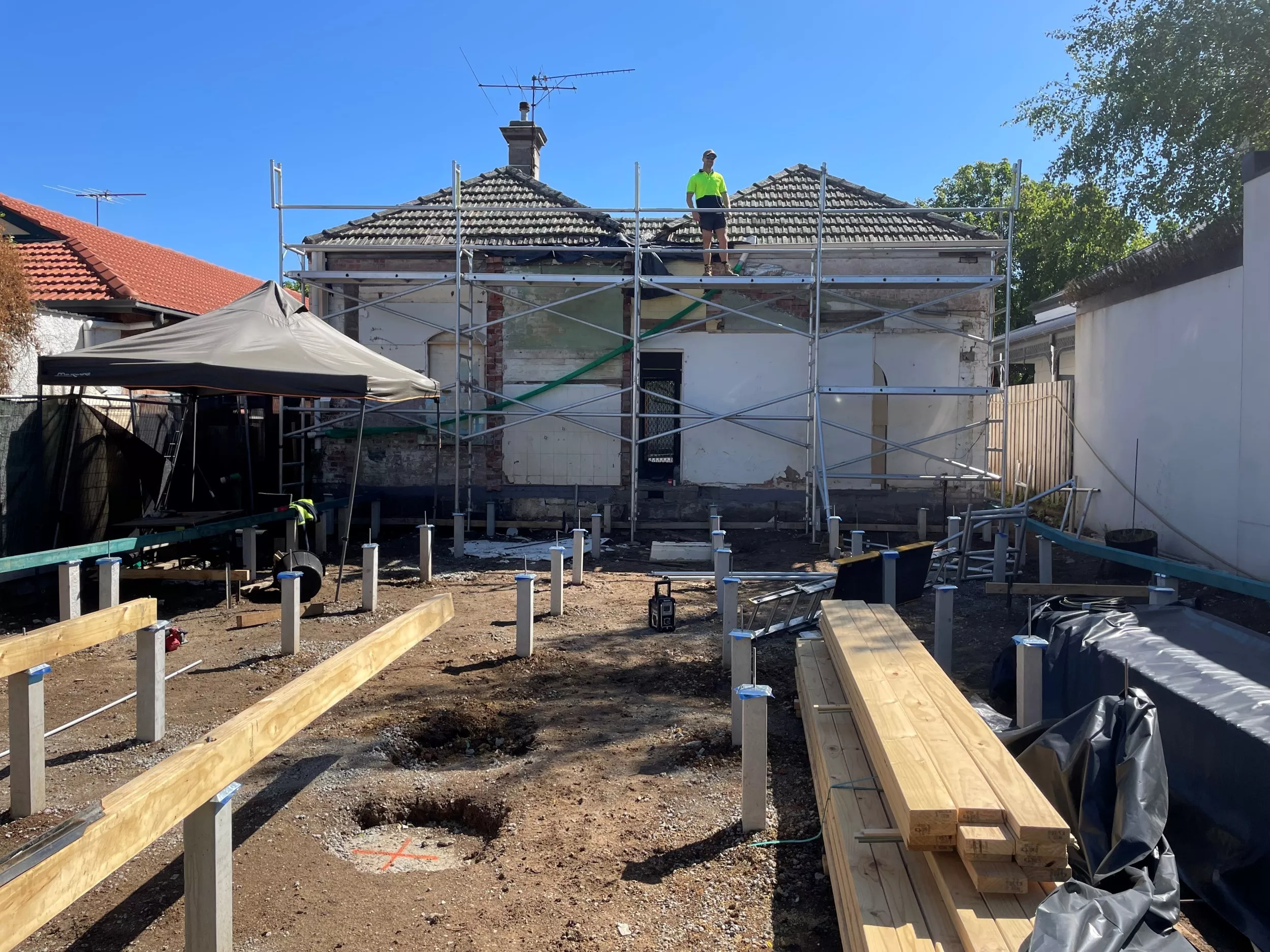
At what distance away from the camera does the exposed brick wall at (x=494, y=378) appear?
47.6ft

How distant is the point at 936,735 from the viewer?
12.0ft

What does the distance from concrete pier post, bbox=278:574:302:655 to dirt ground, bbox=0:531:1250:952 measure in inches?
6.0

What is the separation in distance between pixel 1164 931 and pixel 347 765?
384 cm

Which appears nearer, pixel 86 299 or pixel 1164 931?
pixel 1164 931

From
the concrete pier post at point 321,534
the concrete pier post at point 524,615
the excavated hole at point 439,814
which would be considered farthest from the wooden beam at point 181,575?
the excavated hole at point 439,814

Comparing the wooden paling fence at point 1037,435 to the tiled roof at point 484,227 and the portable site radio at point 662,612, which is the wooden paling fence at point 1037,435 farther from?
the portable site radio at point 662,612

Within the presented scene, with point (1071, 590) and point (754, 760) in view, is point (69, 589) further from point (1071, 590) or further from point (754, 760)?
point (1071, 590)

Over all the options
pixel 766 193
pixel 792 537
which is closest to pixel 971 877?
pixel 792 537

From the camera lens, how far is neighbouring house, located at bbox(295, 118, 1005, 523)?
14359 mm

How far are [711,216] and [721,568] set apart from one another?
721 centimetres

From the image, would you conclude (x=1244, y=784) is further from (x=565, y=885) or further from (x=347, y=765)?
(x=347, y=765)

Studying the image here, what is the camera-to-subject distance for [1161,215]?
510 inches

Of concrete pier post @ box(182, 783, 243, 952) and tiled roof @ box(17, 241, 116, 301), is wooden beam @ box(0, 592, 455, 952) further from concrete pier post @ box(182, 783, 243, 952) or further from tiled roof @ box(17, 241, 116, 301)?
tiled roof @ box(17, 241, 116, 301)

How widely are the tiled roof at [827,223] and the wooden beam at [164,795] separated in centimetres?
1177
